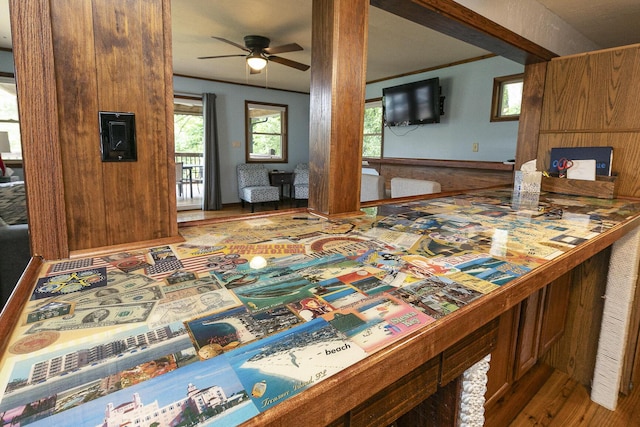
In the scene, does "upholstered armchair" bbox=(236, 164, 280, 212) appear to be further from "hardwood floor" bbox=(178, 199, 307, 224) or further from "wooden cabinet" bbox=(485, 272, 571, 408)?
"wooden cabinet" bbox=(485, 272, 571, 408)

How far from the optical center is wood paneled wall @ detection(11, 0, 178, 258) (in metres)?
0.74

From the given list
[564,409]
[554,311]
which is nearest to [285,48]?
[554,311]

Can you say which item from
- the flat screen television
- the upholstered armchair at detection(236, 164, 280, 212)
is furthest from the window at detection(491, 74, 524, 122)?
the upholstered armchair at detection(236, 164, 280, 212)

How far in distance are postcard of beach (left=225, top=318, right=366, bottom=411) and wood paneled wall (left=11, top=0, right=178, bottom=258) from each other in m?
0.60

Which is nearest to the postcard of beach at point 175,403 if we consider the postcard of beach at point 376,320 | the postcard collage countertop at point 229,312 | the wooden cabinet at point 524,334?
the postcard collage countertop at point 229,312

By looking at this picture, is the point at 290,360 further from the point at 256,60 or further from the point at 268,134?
the point at 268,134

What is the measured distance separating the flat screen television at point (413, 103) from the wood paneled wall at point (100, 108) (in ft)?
15.0

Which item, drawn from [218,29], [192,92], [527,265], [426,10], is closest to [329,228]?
[527,265]

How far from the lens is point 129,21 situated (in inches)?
32.4

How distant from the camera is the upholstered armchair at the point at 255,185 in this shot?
6.29m

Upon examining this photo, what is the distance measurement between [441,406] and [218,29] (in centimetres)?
392

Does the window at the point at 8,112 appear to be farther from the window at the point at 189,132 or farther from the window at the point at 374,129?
the window at the point at 374,129

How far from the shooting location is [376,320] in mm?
560

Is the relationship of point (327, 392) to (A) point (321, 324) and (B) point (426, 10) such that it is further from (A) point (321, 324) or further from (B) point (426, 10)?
(B) point (426, 10)
